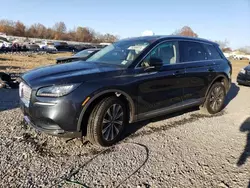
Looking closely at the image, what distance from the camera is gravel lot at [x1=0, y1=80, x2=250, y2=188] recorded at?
2738 mm

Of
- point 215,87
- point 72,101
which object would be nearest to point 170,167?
point 72,101

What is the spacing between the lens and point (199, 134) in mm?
4277

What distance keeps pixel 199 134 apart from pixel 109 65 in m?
2.15

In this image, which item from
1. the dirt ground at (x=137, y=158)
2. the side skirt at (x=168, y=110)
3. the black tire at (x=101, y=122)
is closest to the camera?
the dirt ground at (x=137, y=158)

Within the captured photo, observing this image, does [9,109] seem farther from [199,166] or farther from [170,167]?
[199,166]

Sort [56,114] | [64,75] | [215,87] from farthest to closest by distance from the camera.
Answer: [215,87]
[64,75]
[56,114]

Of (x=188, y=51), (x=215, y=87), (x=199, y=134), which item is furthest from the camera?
(x=215, y=87)

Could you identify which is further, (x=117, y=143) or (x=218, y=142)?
(x=218, y=142)

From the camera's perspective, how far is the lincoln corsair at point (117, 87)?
309 centimetres

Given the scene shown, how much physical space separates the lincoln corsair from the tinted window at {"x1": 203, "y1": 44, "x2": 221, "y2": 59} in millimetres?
93

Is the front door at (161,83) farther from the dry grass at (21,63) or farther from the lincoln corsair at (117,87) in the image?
the dry grass at (21,63)

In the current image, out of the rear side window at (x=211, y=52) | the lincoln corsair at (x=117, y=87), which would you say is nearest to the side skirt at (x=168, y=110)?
the lincoln corsair at (x=117, y=87)

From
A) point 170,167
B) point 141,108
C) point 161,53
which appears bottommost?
point 170,167

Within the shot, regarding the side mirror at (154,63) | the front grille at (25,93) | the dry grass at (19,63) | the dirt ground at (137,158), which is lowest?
the dirt ground at (137,158)
